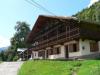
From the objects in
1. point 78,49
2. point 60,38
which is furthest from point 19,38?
point 78,49

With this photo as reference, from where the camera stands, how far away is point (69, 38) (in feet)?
125

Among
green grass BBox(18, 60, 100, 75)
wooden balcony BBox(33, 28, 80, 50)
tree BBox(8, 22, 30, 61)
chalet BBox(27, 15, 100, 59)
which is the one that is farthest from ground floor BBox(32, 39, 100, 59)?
tree BBox(8, 22, 30, 61)

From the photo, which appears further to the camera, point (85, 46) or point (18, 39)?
point (18, 39)

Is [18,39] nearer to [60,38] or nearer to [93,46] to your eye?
[60,38]

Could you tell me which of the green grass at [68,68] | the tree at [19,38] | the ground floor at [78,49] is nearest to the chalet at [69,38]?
the ground floor at [78,49]

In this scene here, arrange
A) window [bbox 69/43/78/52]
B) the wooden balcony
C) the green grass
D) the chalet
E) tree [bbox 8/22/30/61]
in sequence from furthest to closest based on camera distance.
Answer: tree [bbox 8/22/30/61]
window [bbox 69/43/78/52]
the wooden balcony
the chalet
the green grass

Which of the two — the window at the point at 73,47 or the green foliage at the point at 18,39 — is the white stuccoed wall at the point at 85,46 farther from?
the green foliage at the point at 18,39

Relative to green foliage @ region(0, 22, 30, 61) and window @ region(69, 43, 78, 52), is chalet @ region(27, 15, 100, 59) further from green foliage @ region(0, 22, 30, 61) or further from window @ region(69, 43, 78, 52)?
green foliage @ region(0, 22, 30, 61)

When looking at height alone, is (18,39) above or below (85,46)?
above

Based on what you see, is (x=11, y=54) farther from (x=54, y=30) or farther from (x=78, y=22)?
(x=78, y=22)

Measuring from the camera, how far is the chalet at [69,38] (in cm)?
3669

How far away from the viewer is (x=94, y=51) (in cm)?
3844

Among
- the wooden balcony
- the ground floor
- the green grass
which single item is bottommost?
the green grass

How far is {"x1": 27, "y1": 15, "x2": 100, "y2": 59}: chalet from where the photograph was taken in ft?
120
